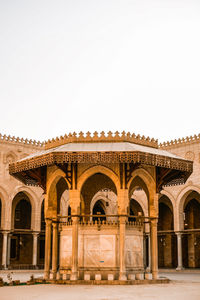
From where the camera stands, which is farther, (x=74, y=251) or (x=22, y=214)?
(x=22, y=214)

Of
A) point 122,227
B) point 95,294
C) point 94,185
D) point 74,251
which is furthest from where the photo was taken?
point 94,185

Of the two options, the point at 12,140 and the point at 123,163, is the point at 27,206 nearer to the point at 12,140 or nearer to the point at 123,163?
the point at 12,140

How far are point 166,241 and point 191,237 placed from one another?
244 cm

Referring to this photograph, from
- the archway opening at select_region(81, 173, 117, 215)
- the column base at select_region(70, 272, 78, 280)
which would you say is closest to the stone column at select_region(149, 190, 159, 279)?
the archway opening at select_region(81, 173, 117, 215)

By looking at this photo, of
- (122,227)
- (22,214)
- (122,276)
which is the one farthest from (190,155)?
(122,276)

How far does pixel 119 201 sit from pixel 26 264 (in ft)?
63.7

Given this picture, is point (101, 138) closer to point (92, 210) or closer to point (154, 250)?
point (154, 250)

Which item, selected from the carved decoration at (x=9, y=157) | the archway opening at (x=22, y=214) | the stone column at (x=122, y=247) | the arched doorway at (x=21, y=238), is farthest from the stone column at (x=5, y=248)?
the stone column at (x=122, y=247)

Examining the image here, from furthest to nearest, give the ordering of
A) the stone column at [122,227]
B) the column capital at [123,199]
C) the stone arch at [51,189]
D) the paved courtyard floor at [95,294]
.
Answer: the stone arch at [51,189], the column capital at [123,199], the stone column at [122,227], the paved courtyard floor at [95,294]

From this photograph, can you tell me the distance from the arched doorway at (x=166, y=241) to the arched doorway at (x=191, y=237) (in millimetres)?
1084

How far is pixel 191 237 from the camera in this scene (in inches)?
1330

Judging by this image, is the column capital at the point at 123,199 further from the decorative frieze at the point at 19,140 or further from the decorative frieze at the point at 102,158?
the decorative frieze at the point at 19,140

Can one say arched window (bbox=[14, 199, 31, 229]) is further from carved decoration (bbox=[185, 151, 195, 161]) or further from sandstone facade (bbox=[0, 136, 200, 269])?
carved decoration (bbox=[185, 151, 195, 161])

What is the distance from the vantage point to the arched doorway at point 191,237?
109ft
